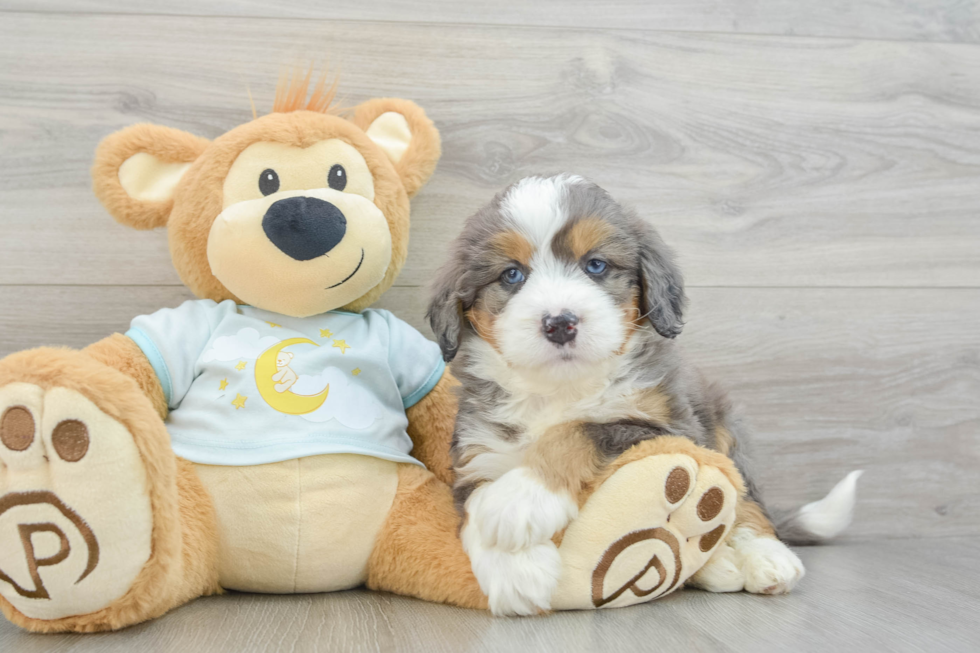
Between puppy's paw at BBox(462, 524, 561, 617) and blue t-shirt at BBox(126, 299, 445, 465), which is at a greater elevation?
blue t-shirt at BBox(126, 299, 445, 465)

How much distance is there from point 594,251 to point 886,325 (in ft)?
4.46

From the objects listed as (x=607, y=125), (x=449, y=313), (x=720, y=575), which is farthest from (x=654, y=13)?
(x=720, y=575)

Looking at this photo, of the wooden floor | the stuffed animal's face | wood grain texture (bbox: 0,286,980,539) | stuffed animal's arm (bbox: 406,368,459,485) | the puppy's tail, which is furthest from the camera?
wood grain texture (bbox: 0,286,980,539)

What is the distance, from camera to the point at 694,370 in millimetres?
1863

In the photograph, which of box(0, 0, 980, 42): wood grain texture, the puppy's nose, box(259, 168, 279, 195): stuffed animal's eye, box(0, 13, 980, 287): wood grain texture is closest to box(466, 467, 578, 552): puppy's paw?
the puppy's nose

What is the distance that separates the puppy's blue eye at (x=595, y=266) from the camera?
152 cm

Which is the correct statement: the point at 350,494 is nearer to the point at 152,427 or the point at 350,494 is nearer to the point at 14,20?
the point at 152,427

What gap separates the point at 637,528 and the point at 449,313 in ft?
1.93

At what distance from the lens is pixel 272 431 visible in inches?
61.6

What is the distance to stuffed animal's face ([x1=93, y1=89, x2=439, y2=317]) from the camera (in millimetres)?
1611

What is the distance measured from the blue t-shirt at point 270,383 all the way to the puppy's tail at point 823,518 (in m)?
1.04

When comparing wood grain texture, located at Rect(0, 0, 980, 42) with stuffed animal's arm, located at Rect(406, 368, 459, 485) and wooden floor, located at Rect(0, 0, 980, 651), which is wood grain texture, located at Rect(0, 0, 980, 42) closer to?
wooden floor, located at Rect(0, 0, 980, 651)

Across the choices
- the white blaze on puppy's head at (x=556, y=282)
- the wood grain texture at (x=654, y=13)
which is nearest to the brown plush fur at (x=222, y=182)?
the white blaze on puppy's head at (x=556, y=282)

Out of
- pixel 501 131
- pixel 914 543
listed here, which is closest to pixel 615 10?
pixel 501 131
